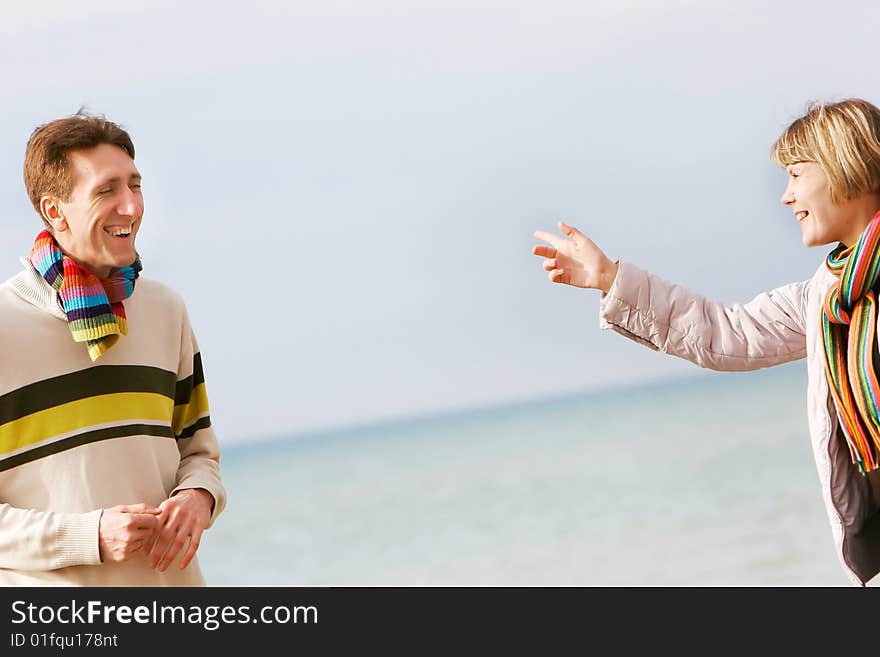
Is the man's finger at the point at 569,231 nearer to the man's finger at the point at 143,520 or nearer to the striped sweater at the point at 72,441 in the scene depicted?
the striped sweater at the point at 72,441

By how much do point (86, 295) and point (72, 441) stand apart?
0.28 meters

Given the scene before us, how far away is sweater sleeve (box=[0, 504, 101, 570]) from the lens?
202 centimetres

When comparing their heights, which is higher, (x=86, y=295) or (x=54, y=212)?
(x=54, y=212)

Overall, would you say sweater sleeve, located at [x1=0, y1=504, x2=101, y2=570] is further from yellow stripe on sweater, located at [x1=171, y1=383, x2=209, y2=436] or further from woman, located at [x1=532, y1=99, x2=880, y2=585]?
woman, located at [x1=532, y1=99, x2=880, y2=585]

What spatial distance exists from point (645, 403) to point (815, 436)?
20.6 m

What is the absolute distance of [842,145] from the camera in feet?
7.45

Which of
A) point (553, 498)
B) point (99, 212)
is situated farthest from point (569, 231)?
point (553, 498)

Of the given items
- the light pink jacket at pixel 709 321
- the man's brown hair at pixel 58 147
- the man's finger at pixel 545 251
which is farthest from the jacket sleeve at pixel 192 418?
the light pink jacket at pixel 709 321

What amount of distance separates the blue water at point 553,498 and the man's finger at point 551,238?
5.96 metres

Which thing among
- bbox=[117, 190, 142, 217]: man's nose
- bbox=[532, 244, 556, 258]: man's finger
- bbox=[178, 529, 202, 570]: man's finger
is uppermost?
bbox=[117, 190, 142, 217]: man's nose

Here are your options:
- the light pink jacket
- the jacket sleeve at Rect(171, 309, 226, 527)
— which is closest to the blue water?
the light pink jacket

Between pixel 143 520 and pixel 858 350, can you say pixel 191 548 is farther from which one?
pixel 858 350

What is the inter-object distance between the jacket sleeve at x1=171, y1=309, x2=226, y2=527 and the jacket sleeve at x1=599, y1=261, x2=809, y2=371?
2.94 feet
